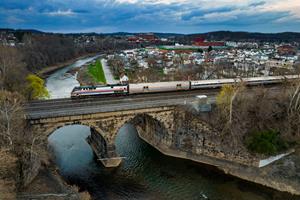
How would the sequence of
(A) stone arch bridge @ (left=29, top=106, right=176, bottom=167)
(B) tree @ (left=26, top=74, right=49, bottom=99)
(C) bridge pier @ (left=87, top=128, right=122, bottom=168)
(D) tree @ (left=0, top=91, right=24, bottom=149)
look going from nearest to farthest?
(D) tree @ (left=0, top=91, right=24, bottom=149) < (A) stone arch bridge @ (left=29, top=106, right=176, bottom=167) < (C) bridge pier @ (left=87, top=128, right=122, bottom=168) < (B) tree @ (left=26, top=74, right=49, bottom=99)

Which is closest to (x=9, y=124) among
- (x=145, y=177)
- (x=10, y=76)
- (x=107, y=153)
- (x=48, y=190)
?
(x=48, y=190)

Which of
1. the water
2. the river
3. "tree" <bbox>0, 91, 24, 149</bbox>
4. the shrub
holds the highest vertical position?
"tree" <bbox>0, 91, 24, 149</bbox>

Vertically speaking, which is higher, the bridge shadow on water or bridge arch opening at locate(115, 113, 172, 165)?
bridge arch opening at locate(115, 113, 172, 165)

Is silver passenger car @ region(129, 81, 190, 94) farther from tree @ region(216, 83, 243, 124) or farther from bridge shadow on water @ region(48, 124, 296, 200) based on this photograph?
tree @ region(216, 83, 243, 124)

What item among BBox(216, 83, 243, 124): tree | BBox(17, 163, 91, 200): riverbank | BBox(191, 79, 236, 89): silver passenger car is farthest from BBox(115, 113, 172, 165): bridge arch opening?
BBox(191, 79, 236, 89): silver passenger car

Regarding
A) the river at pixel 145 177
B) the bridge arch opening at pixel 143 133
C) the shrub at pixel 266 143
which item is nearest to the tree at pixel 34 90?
the river at pixel 145 177

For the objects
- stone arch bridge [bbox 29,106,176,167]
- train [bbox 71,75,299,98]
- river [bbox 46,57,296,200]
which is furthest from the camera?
train [bbox 71,75,299,98]

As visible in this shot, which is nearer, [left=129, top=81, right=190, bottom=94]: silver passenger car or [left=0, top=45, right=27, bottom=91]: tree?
[left=129, top=81, right=190, bottom=94]: silver passenger car
